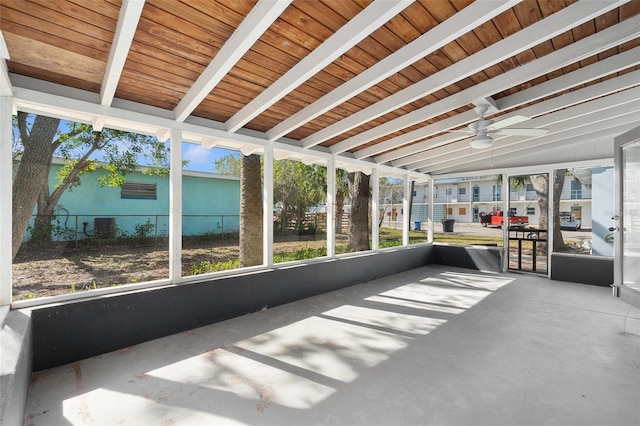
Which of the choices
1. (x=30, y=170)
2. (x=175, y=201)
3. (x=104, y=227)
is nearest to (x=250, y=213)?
(x=175, y=201)

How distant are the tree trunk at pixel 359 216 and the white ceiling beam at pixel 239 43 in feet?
17.5

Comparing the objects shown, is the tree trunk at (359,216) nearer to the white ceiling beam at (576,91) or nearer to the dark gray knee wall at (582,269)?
the white ceiling beam at (576,91)

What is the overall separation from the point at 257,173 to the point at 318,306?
2654 millimetres

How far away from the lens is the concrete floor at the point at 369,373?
1.99 meters

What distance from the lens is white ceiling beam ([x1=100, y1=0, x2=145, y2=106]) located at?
1729 millimetres

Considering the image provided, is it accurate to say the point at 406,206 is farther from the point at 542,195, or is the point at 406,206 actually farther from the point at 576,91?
the point at 576,91

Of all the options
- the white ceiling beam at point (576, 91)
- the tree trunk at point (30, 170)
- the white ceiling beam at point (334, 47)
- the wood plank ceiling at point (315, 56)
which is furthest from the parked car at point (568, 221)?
the tree trunk at point (30, 170)

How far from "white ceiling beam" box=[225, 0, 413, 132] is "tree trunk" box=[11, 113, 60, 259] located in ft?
7.87

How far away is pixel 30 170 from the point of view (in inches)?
127

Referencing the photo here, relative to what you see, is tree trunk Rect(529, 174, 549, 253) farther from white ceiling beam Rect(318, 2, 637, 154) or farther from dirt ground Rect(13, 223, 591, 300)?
dirt ground Rect(13, 223, 591, 300)

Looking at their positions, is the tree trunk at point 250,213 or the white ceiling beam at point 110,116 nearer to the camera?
the white ceiling beam at point 110,116

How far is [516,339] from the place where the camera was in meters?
3.21

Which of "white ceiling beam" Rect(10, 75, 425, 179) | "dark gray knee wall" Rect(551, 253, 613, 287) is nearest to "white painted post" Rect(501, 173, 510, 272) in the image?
"dark gray knee wall" Rect(551, 253, 613, 287)

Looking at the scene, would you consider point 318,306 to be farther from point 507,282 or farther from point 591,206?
point 591,206
